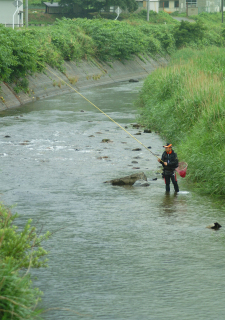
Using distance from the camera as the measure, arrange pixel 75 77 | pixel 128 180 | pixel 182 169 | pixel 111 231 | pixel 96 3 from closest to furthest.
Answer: pixel 111 231, pixel 182 169, pixel 128 180, pixel 75 77, pixel 96 3

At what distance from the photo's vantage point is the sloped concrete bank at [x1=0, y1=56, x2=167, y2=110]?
25.4 m

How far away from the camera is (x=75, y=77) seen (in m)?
32.7

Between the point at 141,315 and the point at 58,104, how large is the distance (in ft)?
66.4

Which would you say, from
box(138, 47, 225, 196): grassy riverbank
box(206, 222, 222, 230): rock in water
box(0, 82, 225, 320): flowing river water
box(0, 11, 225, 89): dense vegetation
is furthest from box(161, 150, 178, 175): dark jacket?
box(0, 11, 225, 89): dense vegetation

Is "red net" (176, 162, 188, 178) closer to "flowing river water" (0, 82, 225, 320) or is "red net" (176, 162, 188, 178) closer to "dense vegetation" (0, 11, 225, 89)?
"flowing river water" (0, 82, 225, 320)

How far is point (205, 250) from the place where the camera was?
316 inches

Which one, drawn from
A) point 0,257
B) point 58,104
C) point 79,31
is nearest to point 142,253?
point 0,257

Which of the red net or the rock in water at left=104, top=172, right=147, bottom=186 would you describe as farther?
the rock in water at left=104, top=172, right=147, bottom=186

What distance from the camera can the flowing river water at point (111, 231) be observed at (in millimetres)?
6289

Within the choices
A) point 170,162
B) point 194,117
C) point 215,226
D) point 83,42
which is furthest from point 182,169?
point 83,42

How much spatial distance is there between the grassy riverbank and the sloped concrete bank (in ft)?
14.8

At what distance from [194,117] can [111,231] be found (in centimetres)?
814

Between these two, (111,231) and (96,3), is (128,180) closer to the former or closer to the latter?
(111,231)

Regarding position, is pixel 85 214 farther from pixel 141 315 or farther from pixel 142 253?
pixel 141 315
